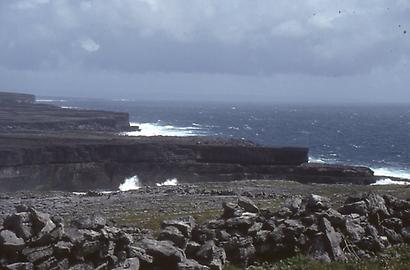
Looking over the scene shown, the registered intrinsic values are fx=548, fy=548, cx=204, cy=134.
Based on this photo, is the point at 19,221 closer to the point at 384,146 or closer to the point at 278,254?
the point at 278,254

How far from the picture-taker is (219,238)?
24.0 m

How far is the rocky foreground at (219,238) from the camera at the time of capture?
68.3 ft

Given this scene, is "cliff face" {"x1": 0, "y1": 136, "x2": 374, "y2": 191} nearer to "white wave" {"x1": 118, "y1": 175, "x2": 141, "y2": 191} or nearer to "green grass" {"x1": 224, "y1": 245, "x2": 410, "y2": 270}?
"white wave" {"x1": 118, "y1": 175, "x2": 141, "y2": 191}

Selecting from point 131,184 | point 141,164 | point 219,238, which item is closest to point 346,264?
point 219,238

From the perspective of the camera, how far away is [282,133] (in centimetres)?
19400

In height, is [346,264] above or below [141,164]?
above

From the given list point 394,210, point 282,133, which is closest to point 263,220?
point 394,210

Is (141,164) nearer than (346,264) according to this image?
No

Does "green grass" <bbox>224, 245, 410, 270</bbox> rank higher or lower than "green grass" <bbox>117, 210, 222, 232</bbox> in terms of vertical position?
higher

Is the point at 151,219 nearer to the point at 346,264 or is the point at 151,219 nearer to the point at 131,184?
the point at 346,264

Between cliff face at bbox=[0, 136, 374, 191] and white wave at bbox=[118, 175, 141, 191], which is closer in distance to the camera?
cliff face at bbox=[0, 136, 374, 191]

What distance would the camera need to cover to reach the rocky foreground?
68.3 ft

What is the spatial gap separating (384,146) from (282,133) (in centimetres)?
4728

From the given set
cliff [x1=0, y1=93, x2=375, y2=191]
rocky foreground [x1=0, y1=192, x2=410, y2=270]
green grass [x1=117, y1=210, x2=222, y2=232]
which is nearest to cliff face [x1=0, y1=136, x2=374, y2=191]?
cliff [x1=0, y1=93, x2=375, y2=191]
